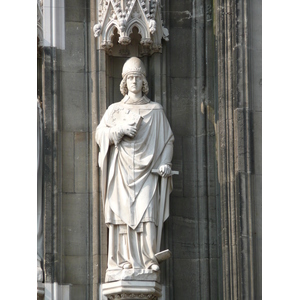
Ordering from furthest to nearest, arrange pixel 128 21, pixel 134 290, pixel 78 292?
pixel 128 21 → pixel 78 292 → pixel 134 290

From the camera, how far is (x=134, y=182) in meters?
14.2

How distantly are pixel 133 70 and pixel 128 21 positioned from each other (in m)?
0.56

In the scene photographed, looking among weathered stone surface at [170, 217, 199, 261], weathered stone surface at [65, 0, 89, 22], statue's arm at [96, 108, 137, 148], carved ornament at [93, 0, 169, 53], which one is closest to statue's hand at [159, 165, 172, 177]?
statue's arm at [96, 108, 137, 148]

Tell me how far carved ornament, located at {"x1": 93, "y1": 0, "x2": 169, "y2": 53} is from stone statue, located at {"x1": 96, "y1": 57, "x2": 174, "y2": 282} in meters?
0.31

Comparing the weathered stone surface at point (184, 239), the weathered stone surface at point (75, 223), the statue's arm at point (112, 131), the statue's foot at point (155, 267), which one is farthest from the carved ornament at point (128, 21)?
the statue's foot at point (155, 267)

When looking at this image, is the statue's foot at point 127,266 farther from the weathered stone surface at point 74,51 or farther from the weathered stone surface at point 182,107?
the weathered stone surface at point 74,51

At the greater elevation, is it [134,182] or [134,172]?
[134,172]

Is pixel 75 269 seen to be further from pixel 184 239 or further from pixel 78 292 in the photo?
pixel 184 239

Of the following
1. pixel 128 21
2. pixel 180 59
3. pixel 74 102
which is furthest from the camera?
pixel 180 59

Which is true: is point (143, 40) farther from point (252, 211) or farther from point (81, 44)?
point (252, 211)

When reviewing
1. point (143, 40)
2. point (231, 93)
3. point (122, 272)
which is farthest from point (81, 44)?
point (122, 272)

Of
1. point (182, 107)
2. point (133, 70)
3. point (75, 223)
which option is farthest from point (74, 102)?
A: point (75, 223)

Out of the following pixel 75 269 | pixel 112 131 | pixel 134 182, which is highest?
pixel 112 131

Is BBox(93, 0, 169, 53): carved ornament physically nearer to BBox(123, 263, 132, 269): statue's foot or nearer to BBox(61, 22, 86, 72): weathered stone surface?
BBox(61, 22, 86, 72): weathered stone surface
